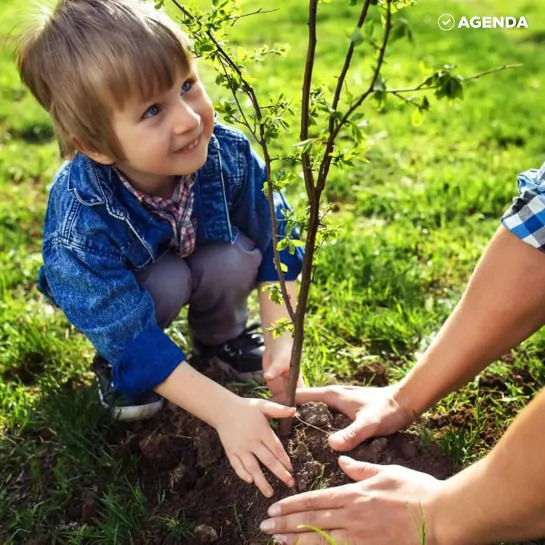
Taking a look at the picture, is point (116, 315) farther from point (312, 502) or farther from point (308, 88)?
point (308, 88)

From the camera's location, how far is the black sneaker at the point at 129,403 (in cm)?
228

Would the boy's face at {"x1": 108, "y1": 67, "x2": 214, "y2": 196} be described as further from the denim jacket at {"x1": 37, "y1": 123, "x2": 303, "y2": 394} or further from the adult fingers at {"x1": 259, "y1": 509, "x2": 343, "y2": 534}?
the adult fingers at {"x1": 259, "y1": 509, "x2": 343, "y2": 534}

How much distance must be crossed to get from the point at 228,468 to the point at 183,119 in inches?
36.3

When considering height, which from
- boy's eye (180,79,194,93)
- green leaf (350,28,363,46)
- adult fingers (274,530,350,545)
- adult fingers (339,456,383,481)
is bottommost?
adult fingers (274,530,350,545)

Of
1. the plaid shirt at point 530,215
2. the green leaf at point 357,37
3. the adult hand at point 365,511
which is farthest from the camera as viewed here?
the plaid shirt at point 530,215

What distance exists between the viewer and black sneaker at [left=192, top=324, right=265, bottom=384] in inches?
98.6

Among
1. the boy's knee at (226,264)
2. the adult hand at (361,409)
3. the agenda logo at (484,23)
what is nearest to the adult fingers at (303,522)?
the adult hand at (361,409)

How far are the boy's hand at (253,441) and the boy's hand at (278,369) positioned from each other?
0.20 m

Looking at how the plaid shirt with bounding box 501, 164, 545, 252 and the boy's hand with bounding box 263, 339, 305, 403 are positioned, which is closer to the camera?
the plaid shirt with bounding box 501, 164, 545, 252

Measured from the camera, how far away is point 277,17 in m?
6.27

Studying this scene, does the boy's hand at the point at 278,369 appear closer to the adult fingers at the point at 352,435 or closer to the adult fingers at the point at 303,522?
the adult fingers at the point at 352,435

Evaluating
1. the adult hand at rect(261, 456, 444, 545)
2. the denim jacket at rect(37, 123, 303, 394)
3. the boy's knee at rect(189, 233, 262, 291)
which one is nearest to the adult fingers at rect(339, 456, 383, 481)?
the adult hand at rect(261, 456, 444, 545)

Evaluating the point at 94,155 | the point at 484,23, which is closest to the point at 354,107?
the point at 94,155

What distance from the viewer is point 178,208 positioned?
2.21 metres
